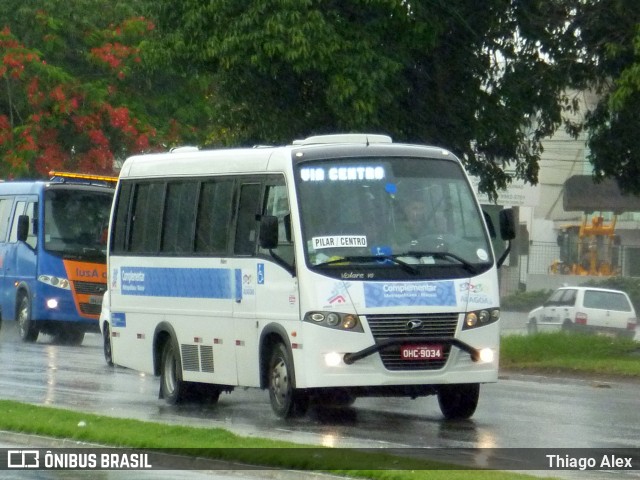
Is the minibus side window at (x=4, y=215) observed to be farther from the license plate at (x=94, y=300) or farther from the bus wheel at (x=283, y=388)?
the bus wheel at (x=283, y=388)

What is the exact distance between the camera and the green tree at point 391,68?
844 inches

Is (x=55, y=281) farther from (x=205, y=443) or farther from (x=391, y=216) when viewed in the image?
(x=205, y=443)

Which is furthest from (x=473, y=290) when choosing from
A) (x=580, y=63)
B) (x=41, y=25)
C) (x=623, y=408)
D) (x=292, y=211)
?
(x=41, y=25)

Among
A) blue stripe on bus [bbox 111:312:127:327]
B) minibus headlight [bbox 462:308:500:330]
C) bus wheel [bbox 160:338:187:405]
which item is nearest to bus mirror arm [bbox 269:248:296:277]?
minibus headlight [bbox 462:308:500:330]

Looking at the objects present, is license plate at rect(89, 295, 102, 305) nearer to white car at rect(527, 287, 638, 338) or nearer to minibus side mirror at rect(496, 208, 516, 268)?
white car at rect(527, 287, 638, 338)

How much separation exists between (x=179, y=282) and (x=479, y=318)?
12.4 feet

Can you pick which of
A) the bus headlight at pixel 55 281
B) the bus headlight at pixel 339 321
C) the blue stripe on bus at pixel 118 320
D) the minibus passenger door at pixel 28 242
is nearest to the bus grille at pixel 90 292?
the bus headlight at pixel 55 281

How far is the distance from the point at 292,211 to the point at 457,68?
32.1 ft

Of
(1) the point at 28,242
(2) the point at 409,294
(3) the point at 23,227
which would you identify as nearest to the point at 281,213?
(2) the point at 409,294

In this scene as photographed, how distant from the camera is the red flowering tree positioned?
3850cm

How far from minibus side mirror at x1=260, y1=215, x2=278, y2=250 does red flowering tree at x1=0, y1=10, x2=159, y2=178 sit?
24425 millimetres

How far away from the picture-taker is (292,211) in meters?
15.0

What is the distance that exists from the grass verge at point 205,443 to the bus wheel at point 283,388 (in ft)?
5.31

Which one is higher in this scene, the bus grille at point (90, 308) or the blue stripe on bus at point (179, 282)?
the blue stripe on bus at point (179, 282)
